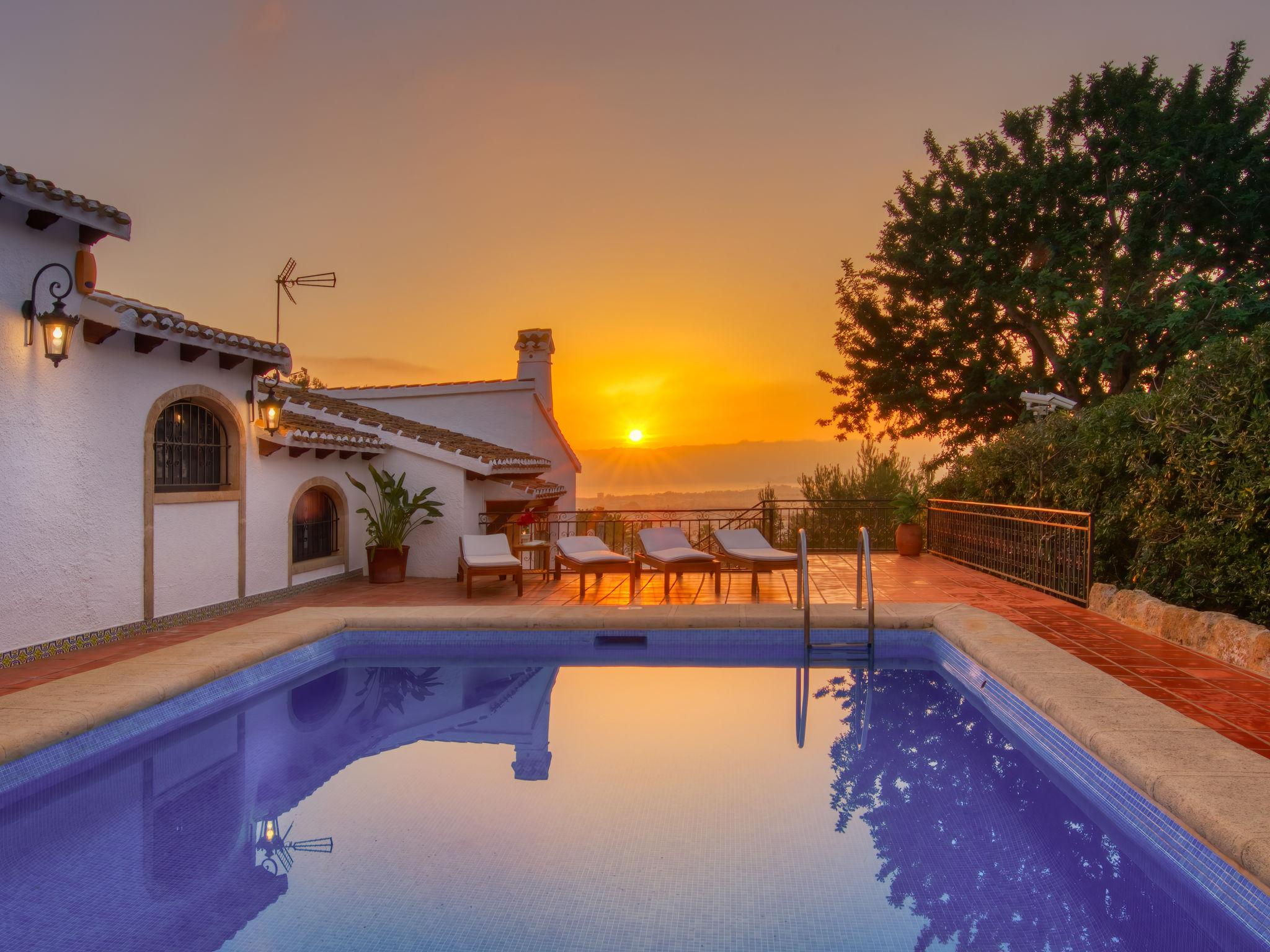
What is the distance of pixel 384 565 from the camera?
36.3 feet

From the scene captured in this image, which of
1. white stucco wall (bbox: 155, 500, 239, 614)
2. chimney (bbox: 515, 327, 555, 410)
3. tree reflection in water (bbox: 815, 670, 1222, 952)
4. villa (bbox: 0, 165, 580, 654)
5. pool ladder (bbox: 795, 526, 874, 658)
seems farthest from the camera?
chimney (bbox: 515, 327, 555, 410)

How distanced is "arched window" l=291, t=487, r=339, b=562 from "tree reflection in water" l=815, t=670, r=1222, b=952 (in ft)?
25.7

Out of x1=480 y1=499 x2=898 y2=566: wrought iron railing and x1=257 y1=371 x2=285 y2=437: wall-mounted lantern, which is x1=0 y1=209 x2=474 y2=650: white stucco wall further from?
x1=480 y1=499 x2=898 y2=566: wrought iron railing

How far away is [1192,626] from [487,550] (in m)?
7.91

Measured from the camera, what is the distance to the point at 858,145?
42.7 ft

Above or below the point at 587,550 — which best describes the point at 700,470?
above

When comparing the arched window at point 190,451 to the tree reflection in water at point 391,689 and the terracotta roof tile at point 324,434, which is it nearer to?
the terracotta roof tile at point 324,434

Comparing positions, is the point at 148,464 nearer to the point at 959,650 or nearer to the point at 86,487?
the point at 86,487

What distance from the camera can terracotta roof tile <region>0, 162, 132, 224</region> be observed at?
5703 millimetres

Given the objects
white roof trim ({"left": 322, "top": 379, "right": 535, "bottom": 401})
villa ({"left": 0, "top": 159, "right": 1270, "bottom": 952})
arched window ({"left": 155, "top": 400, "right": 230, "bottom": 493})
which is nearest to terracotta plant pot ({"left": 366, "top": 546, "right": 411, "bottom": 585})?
villa ({"left": 0, "top": 159, "right": 1270, "bottom": 952})

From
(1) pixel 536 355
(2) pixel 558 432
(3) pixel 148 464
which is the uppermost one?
(1) pixel 536 355

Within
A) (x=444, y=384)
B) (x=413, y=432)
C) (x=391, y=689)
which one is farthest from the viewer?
(x=444, y=384)

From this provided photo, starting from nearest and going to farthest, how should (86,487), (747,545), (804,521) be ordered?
(86,487), (747,545), (804,521)

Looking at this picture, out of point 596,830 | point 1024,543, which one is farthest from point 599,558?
point 1024,543
